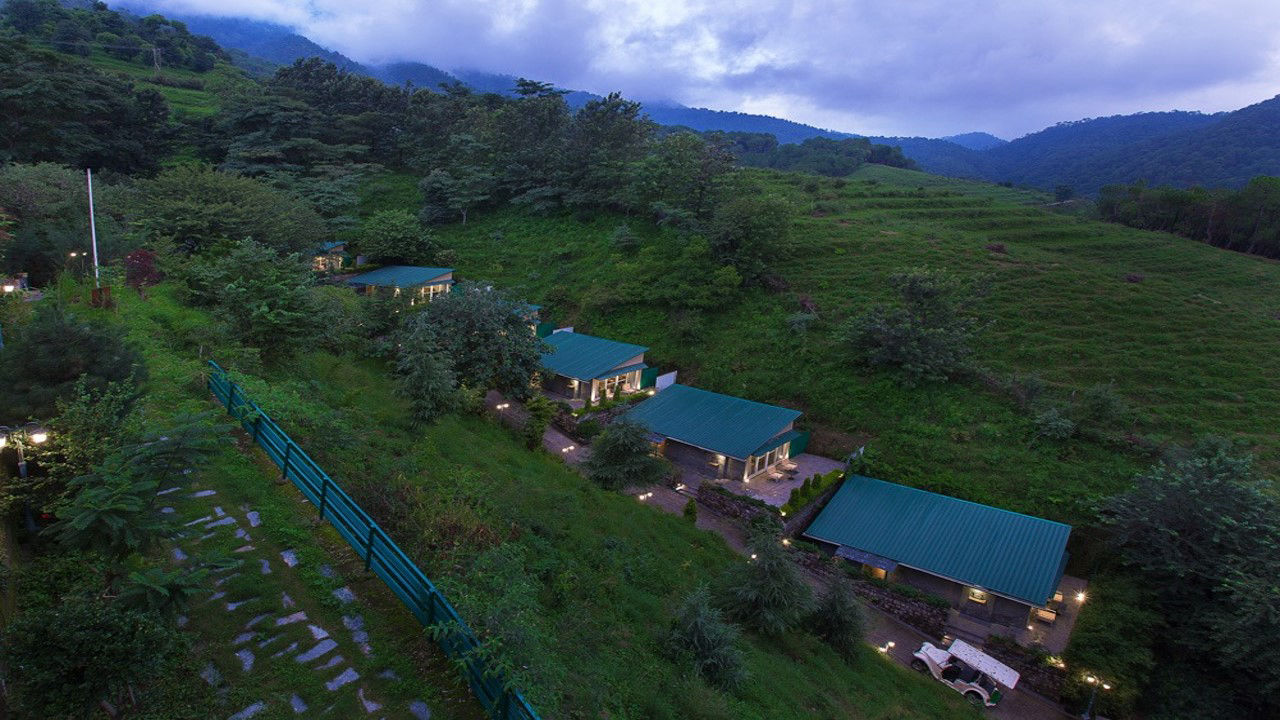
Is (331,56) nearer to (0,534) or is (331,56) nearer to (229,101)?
(229,101)

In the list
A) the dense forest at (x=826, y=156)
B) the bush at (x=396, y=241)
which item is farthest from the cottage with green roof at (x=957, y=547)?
the dense forest at (x=826, y=156)

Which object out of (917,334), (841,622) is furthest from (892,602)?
(917,334)

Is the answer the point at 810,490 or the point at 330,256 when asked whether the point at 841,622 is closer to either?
the point at 810,490

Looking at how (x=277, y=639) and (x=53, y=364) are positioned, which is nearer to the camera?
(x=277, y=639)

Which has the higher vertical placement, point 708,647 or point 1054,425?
point 1054,425

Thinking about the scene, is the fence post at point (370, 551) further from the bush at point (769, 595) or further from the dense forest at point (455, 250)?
the bush at point (769, 595)

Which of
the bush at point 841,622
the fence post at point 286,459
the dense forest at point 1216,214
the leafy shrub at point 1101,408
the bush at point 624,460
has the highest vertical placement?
the dense forest at point 1216,214

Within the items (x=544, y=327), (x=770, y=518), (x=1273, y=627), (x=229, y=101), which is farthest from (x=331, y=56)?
(x=1273, y=627)

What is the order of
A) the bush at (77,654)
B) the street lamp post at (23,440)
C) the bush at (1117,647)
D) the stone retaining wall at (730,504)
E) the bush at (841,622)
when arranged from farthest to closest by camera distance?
1. the stone retaining wall at (730,504)
2. the bush at (1117,647)
3. the bush at (841,622)
4. the street lamp post at (23,440)
5. the bush at (77,654)
